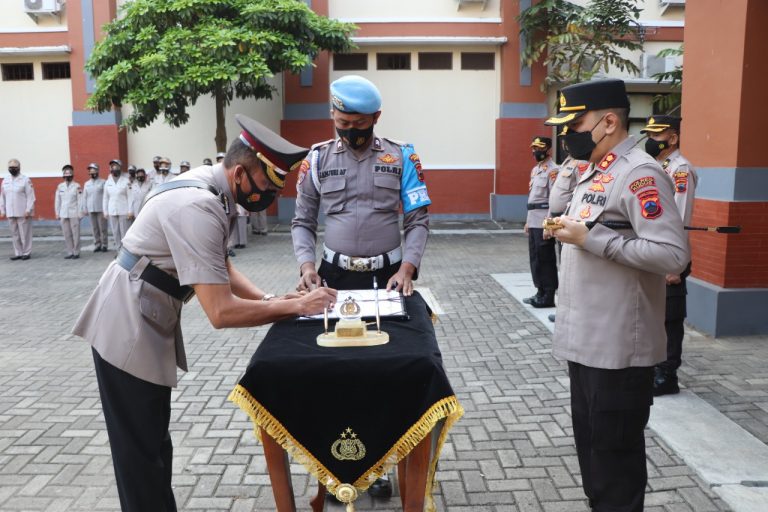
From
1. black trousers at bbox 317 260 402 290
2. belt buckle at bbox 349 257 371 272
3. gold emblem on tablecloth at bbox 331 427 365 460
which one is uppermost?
belt buckle at bbox 349 257 371 272

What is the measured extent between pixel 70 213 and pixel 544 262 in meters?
9.38

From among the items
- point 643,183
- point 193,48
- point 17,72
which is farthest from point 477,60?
point 643,183

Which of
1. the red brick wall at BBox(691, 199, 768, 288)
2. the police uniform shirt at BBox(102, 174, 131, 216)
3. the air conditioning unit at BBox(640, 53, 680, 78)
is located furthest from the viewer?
the air conditioning unit at BBox(640, 53, 680, 78)

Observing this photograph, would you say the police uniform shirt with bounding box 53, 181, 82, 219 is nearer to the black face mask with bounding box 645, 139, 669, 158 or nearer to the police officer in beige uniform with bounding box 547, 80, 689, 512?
the black face mask with bounding box 645, 139, 669, 158

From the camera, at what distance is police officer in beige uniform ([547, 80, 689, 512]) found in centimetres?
262

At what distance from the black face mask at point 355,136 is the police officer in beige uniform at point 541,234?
15.6 feet

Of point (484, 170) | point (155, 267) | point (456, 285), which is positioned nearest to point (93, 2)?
point (484, 170)

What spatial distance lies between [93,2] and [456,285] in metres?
12.9

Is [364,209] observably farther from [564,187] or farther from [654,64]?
[654,64]

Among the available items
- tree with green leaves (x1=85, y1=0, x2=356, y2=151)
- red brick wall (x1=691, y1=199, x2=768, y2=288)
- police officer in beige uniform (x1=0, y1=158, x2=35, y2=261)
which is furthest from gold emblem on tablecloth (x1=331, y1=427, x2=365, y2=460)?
police officer in beige uniform (x1=0, y1=158, x2=35, y2=261)

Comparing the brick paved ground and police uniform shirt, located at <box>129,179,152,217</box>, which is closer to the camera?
the brick paved ground

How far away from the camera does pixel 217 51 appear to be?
12844 millimetres

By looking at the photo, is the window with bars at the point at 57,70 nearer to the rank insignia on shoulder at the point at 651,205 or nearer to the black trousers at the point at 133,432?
the black trousers at the point at 133,432

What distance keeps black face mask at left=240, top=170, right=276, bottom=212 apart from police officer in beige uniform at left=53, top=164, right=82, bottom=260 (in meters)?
11.4
